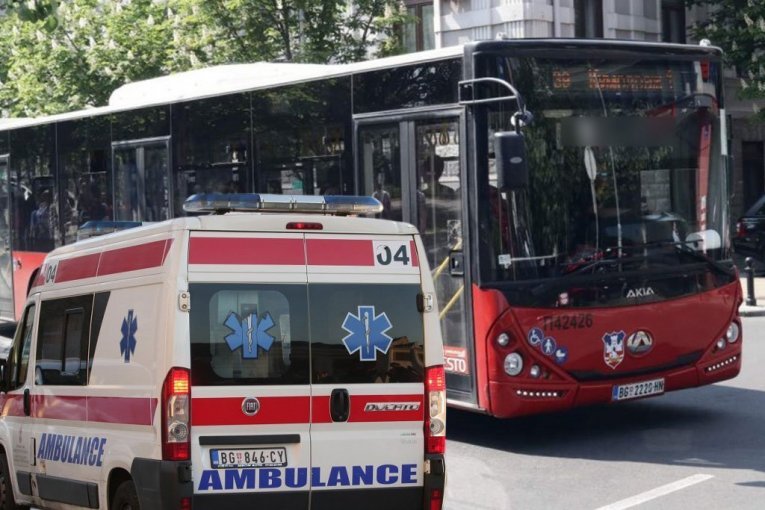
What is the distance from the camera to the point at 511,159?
37.9 ft

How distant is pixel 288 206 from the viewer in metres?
8.77

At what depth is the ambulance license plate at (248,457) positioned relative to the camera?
25.9ft

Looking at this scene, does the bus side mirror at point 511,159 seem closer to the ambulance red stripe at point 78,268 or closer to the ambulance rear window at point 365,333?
the ambulance rear window at point 365,333

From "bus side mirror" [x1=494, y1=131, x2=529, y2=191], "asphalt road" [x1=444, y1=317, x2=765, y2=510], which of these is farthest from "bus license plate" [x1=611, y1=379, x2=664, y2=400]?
"bus side mirror" [x1=494, y1=131, x2=529, y2=191]

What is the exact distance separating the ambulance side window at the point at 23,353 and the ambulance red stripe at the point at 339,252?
2644mm

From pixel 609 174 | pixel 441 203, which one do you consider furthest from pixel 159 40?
pixel 609 174

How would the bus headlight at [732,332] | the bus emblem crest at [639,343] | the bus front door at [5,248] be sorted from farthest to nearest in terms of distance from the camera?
the bus front door at [5,248] → the bus headlight at [732,332] → the bus emblem crest at [639,343]

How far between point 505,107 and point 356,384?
436cm

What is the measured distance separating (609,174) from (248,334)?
17.4 ft

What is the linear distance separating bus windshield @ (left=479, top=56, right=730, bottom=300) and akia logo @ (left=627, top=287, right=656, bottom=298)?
171mm

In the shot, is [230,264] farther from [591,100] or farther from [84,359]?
[591,100]

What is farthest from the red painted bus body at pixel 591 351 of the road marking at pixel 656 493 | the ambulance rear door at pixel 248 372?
the ambulance rear door at pixel 248 372

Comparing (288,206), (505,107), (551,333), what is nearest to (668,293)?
(551,333)

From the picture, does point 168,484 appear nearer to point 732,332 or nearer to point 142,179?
point 732,332
